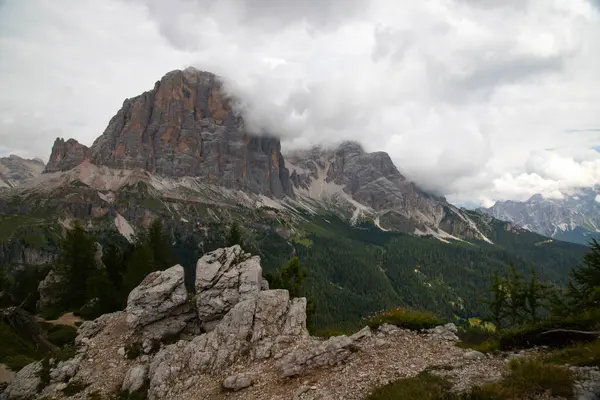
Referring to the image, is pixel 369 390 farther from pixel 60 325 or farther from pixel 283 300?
pixel 60 325

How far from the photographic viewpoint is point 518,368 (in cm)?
1373

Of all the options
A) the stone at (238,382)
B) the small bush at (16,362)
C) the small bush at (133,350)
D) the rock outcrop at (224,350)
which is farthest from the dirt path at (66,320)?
the stone at (238,382)

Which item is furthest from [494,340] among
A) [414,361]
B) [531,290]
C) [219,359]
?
[531,290]

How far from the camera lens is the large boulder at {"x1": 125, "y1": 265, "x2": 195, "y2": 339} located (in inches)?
1284

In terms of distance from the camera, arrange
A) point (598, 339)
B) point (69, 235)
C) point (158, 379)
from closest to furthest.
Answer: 1. point (598, 339)
2. point (158, 379)
3. point (69, 235)

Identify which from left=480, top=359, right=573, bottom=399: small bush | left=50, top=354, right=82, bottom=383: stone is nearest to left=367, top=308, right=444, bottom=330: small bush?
left=480, top=359, right=573, bottom=399: small bush

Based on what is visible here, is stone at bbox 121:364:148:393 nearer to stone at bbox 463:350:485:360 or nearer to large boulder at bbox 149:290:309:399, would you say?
large boulder at bbox 149:290:309:399

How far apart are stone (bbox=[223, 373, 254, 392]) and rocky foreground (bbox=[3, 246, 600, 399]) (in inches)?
2.5

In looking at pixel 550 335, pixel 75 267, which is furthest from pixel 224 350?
pixel 75 267

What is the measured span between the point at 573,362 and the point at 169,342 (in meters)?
30.8

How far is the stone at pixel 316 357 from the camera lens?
21016 millimetres

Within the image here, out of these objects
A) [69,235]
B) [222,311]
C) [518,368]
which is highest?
[69,235]

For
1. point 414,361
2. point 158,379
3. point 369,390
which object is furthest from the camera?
point 158,379

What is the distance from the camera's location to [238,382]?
70.0 ft
